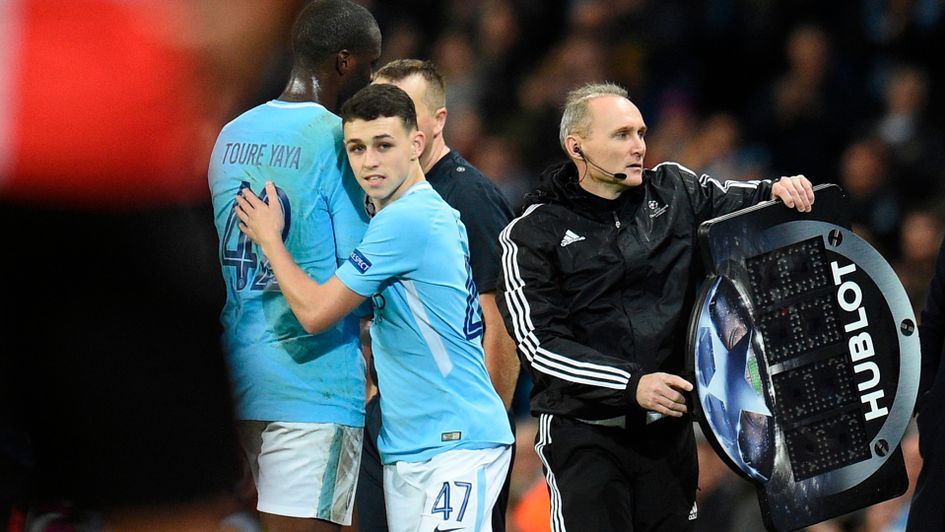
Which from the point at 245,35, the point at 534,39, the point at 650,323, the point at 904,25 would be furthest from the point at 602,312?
the point at 534,39

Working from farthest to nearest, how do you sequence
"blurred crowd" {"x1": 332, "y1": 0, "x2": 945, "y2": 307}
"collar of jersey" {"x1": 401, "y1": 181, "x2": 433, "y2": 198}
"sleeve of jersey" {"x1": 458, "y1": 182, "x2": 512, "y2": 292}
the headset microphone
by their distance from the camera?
"blurred crowd" {"x1": 332, "y1": 0, "x2": 945, "y2": 307}, "sleeve of jersey" {"x1": 458, "y1": 182, "x2": 512, "y2": 292}, the headset microphone, "collar of jersey" {"x1": 401, "y1": 181, "x2": 433, "y2": 198}

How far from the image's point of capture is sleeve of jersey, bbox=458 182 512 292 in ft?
17.2

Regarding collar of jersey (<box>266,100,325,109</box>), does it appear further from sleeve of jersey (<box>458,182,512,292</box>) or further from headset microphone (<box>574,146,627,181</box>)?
headset microphone (<box>574,146,627,181</box>)

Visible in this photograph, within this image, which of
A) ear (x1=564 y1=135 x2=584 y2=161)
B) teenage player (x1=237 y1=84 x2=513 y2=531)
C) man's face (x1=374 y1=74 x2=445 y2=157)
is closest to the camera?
teenage player (x1=237 y1=84 x2=513 y2=531)

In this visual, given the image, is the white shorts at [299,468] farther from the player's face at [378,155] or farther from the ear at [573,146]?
the ear at [573,146]

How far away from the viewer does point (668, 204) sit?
492 cm

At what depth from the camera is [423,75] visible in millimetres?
5480

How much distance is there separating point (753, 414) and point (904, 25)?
5.61 metres

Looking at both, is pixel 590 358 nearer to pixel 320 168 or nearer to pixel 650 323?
pixel 650 323

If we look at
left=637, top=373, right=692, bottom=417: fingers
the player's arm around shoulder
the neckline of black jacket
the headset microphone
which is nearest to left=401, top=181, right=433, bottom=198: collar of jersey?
the player's arm around shoulder

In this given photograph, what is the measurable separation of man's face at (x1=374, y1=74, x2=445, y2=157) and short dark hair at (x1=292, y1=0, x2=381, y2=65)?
0.64 m

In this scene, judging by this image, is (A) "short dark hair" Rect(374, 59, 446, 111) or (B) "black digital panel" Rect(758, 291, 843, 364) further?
(A) "short dark hair" Rect(374, 59, 446, 111)

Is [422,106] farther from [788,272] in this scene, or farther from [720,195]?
[788,272]

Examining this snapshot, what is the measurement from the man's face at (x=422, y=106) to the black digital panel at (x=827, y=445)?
71.4 inches
